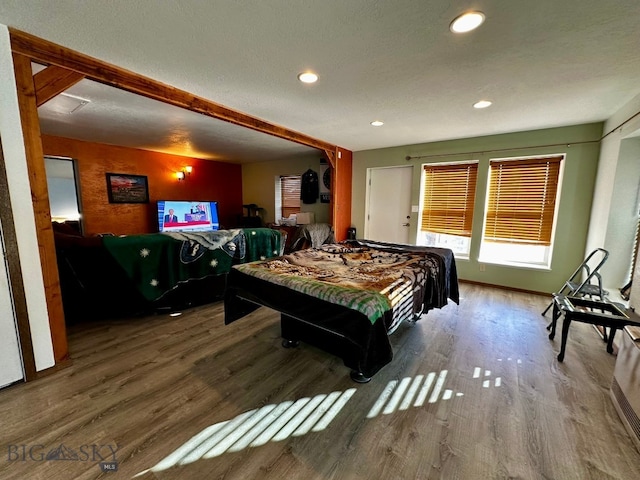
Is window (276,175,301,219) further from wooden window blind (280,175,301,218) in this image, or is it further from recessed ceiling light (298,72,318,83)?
recessed ceiling light (298,72,318,83)

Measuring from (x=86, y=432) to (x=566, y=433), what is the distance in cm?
268

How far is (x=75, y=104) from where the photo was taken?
9.46 ft

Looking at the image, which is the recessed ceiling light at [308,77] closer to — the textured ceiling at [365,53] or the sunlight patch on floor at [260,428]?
the textured ceiling at [365,53]

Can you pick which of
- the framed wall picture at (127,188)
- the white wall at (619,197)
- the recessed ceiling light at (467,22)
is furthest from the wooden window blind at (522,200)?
the framed wall picture at (127,188)

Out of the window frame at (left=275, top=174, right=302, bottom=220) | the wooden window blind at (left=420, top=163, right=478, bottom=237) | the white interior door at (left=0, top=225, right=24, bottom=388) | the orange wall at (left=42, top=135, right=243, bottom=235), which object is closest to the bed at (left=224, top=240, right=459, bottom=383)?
the white interior door at (left=0, top=225, right=24, bottom=388)

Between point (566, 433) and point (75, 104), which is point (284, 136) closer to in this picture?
point (75, 104)

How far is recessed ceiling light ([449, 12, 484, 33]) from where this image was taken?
1457 mm

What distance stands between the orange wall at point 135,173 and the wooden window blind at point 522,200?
19.5ft

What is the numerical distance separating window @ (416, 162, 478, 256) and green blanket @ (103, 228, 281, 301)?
310cm

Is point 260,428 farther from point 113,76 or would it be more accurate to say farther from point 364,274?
point 113,76

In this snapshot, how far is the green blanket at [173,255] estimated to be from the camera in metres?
2.62

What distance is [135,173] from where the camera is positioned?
17.2 ft

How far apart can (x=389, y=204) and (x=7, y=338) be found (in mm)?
4932

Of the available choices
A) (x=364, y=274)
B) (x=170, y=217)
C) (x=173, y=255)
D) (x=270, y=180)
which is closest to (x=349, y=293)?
(x=364, y=274)
